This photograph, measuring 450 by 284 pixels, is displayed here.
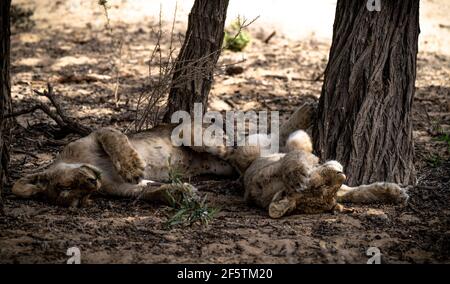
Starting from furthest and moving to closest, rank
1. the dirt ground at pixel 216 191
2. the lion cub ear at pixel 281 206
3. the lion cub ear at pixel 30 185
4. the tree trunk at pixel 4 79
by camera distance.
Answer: the lion cub ear at pixel 30 185, the lion cub ear at pixel 281 206, the tree trunk at pixel 4 79, the dirt ground at pixel 216 191

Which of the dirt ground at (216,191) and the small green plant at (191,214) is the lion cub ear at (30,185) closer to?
the dirt ground at (216,191)

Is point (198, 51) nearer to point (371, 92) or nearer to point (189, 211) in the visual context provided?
point (371, 92)

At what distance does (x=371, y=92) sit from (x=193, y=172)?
177 cm

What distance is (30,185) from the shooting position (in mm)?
5012

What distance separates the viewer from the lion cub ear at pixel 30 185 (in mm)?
4965

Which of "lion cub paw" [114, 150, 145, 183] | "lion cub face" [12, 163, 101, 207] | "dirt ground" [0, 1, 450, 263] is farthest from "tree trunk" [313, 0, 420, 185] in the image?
"lion cub face" [12, 163, 101, 207]

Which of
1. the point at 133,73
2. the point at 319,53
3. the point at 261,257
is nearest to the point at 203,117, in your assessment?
the point at 261,257

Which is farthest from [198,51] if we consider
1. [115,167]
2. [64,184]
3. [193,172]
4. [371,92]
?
[64,184]

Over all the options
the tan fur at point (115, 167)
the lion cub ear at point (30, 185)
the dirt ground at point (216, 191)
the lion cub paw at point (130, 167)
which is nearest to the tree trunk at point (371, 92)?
the dirt ground at point (216, 191)

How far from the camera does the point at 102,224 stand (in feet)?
14.6

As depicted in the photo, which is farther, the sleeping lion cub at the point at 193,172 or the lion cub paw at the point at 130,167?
the lion cub paw at the point at 130,167

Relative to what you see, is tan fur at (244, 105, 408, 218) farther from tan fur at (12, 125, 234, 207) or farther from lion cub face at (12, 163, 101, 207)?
lion cub face at (12, 163, 101, 207)

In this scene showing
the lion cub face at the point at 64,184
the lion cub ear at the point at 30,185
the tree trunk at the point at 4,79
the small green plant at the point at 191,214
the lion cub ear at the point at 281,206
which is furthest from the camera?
the lion cub ear at the point at 30,185

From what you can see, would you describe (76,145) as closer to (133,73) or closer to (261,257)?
(261,257)
